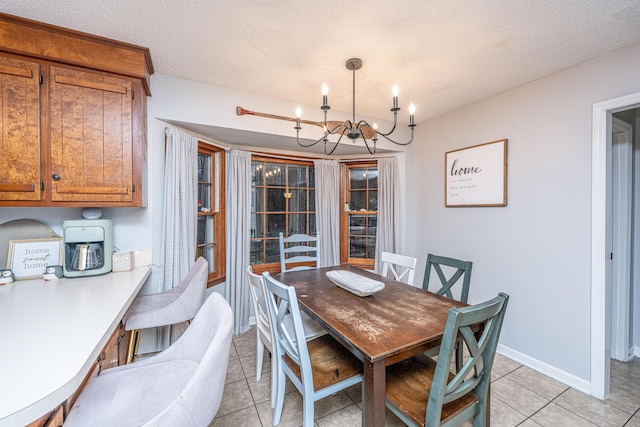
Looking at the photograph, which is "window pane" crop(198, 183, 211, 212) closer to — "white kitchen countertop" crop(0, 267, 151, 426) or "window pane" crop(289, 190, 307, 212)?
"window pane" crop(289, 190, 307, 212)

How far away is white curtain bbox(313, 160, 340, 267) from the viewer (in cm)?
339

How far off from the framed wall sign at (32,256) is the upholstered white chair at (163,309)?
2.03ft

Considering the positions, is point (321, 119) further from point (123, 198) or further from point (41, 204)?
point (41, 204)

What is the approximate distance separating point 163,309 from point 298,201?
204 cm

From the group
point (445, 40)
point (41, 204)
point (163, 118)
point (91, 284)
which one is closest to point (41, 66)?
point (163, 118)

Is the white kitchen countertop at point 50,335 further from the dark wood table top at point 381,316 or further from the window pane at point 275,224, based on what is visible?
the window pane at point 275,224

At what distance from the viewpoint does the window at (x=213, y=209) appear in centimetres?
285

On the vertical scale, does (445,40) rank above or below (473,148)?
above

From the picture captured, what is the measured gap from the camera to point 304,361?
Answer: 4.39ft

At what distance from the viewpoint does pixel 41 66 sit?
5.36ft

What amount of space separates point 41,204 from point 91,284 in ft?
1.97

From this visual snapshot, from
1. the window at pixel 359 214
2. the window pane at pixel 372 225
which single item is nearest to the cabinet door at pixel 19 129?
the window at pixel 359 214

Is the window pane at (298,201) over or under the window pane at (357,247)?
over

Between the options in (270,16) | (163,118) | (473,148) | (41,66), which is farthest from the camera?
(473,148)
